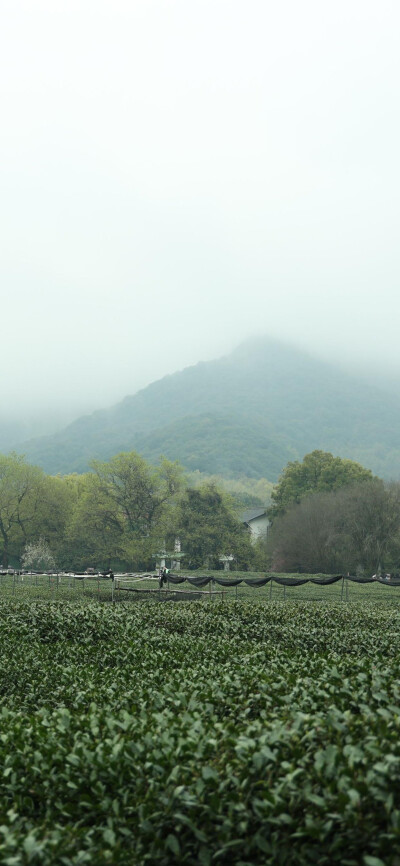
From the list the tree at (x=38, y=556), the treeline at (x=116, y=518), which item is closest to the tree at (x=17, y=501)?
the treeline at (x=116, y=518)

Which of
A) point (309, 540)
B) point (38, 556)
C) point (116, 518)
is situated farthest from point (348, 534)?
point (38, 556)

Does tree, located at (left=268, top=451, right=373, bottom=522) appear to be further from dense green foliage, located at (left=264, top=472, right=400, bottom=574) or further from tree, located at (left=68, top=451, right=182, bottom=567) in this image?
tree, located at (left=68, top=451, right=182, bottom=567)

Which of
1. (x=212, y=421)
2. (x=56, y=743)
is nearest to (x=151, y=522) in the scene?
(x=56, y=743)

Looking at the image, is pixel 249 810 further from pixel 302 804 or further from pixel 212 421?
pixel 212 421

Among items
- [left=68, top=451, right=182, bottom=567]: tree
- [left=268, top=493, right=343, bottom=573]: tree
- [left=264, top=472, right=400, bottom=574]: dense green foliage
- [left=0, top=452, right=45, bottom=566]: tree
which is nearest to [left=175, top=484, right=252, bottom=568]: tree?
[left=68, top=451, right=182, bottom=567]: tree

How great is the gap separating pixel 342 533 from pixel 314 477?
15.7m

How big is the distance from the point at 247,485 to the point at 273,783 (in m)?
149

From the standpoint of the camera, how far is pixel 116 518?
57.0 m

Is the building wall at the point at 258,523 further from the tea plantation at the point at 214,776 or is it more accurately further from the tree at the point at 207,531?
the tea plantation at the point at 214,776

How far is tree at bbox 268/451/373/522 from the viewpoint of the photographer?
61438 millimetres

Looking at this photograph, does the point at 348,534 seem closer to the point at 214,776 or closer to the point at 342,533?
the point at 342,533

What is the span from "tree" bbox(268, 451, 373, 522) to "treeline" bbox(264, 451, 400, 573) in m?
7.26

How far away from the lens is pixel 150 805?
429 cm

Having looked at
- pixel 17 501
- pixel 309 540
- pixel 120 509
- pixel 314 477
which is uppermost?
pixel 314 477
